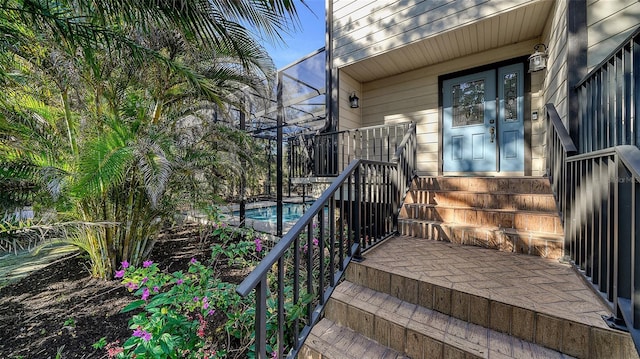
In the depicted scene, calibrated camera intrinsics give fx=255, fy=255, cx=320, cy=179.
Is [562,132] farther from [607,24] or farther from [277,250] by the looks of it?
[277,250]

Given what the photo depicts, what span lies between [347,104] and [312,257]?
3.93 metres

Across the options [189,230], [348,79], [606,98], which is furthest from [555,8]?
[189,230]

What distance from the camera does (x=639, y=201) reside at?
114 cm

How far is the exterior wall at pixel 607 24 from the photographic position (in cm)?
212

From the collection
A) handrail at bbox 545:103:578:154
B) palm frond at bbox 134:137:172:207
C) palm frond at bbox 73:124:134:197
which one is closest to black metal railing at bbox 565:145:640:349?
handrail at bbox 545:103:578:154

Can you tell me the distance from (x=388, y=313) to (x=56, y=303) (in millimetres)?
3463

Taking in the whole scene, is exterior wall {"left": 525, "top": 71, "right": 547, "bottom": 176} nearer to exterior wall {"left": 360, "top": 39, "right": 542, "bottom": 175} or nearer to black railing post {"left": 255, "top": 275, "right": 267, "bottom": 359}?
exterior wall {"left": 360, "top": 39, "right": 542, "bottom": 175}

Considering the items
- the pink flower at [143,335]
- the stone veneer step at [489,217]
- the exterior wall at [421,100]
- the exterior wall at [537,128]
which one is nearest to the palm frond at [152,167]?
the pink flower at [143,335]

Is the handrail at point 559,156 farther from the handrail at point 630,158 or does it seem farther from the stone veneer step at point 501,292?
the handrail at point 630,158

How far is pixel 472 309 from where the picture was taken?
5.37 ft

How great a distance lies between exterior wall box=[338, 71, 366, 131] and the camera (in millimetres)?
4852

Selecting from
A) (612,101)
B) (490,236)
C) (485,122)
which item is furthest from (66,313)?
(485,122)

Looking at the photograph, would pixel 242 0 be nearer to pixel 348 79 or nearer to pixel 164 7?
pixel 164 7

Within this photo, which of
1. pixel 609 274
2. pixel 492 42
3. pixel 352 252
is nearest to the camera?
pixel 609 274
